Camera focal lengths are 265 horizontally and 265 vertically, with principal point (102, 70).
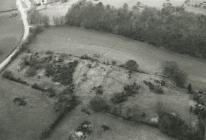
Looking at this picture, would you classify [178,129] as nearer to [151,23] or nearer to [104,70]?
[104,70]

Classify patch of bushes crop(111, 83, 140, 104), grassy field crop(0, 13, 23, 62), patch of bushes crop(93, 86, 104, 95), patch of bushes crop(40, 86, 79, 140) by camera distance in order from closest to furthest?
1. patch of bushes crop(40, 86, 79, 140)
2. patch of bushes crop(111, 83, 140, 104)
3. patch of bushes crop(93, 86, 104, 95)
4. grassy field crop(0, 13, 23, 62)

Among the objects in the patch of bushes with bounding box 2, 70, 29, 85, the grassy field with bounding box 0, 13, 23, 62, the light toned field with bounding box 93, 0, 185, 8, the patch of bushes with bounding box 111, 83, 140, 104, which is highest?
the light toned field with bounding box 93, 0, 185, 8

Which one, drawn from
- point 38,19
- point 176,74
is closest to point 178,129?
point 176,74

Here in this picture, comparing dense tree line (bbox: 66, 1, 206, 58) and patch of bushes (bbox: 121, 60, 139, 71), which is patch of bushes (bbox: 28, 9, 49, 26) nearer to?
dense tree line (bbox: 66, 1, 206, 58)

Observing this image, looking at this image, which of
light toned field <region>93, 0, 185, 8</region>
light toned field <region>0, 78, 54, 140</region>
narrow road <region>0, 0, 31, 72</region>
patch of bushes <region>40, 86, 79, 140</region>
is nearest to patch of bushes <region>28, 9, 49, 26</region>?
narrow road <region>0, 0, 31, 72</region>

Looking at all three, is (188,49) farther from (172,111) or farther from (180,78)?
(172,111)

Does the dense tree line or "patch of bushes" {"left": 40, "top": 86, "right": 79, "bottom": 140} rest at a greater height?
the dense tree line

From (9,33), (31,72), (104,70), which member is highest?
(9,33)
